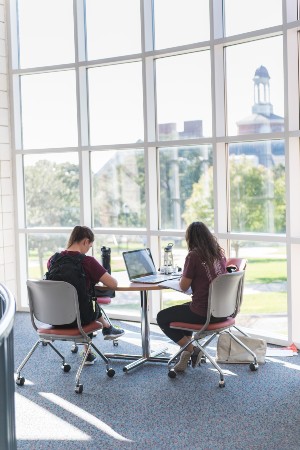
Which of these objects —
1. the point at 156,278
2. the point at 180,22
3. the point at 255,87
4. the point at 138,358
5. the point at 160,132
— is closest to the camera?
the point at 156,278

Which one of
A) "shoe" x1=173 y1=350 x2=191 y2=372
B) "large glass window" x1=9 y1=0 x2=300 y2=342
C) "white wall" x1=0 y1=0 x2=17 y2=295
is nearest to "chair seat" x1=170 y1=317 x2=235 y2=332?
"shoe" x1=173 y1=350 x2=191 y2=372

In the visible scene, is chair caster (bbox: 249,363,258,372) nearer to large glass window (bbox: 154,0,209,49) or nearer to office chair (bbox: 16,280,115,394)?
office chair (bbox: 16,280,115,394)

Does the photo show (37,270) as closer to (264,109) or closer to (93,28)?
(93,28)

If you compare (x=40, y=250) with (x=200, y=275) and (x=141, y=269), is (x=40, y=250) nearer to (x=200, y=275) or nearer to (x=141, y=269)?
(x=141, y=269)

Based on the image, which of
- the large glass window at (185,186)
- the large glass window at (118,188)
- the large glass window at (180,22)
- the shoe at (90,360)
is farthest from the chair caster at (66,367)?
the large glass window at (180,22)

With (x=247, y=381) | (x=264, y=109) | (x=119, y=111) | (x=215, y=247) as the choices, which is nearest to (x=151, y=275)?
(x=215, y=247)

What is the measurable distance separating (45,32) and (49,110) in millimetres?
888

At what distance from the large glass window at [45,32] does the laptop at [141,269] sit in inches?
118

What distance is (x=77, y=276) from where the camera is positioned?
5375 mm

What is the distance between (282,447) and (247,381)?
1312mm

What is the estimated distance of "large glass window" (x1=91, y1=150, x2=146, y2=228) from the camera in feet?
25.4

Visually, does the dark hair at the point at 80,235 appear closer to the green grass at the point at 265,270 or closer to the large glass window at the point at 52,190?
the green grass at the point at 265,270

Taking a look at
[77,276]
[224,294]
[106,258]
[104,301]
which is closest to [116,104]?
[106,258]

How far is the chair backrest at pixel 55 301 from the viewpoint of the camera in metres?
5.16
